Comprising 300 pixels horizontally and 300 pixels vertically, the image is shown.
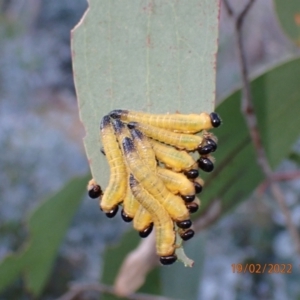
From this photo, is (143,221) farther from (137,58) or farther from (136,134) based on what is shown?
(137,58)

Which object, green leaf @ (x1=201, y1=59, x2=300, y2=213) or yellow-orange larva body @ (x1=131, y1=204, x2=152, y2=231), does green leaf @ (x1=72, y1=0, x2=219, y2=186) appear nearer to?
yellow-orange larva body @ (x1=131, y1=204, x2=152, y2=231)

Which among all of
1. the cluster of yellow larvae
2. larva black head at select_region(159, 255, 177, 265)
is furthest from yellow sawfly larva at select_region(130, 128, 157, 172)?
larva black head at select_region(159, 255, 177, 265)

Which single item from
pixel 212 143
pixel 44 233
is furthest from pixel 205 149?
pixel 44 233

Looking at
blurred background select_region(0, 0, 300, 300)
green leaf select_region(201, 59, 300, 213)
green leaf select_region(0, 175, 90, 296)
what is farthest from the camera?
blurred background select_region(0, 0, 300, 300)

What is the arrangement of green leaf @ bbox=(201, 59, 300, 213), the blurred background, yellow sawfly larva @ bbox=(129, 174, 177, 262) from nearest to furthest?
yellow sawfly larva @ bbox=(129, 174, 177, 262) → green leaf @ bbox=(201, 59, 300, 213) → the blurred background

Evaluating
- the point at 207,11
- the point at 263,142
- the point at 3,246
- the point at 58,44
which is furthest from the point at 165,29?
the point at 58,44

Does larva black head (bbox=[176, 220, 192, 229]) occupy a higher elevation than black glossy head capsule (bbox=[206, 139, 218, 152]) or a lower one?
lower

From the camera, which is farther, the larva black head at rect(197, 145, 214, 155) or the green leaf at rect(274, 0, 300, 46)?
the green leaf at rect(274, 0, 300, 46)
